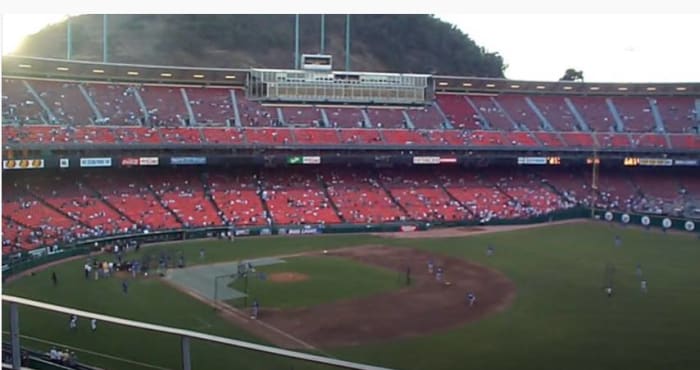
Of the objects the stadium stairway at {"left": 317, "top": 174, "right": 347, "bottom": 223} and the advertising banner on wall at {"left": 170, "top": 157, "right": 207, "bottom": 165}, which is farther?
the stadium stairway at {"left": 317, "top": 174, "right": 347, "bottom": 223}

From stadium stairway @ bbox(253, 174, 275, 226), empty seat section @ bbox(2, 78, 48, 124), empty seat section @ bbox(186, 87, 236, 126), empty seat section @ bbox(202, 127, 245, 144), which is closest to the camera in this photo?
empty seat section @ bbox(2, 78, 48, 124)

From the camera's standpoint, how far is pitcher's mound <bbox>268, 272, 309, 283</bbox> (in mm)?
30766

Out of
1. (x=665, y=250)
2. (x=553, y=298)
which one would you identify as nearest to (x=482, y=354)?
(x=553, y=298)

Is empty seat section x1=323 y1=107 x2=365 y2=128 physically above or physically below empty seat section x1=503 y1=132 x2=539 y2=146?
above

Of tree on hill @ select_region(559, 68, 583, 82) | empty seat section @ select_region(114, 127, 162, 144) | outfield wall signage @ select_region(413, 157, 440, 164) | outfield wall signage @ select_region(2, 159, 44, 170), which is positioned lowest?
outfield wall signage @ select_region(2, 159, 44, 170)

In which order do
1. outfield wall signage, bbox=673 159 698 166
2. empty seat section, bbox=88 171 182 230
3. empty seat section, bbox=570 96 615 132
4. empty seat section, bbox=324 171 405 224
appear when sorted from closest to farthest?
empty seat section, bbox=88 171 182 230
empty seat section, bbox=324 171 405 224
outfield wall signage, bbox=673 159 698 166
empty seat section, bbox=570 96 615 132

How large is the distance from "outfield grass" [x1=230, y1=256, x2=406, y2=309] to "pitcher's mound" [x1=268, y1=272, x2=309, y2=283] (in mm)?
338

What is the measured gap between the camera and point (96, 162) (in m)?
43.4

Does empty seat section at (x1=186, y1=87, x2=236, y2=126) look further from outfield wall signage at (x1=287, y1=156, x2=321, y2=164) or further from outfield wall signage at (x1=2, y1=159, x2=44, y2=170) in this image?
outfield wall signage at (x1=2, y1=159, x2=44, y2=170)

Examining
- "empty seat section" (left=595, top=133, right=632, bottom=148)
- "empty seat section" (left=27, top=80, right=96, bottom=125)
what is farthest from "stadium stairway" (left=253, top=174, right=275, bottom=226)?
"empty seat section" (left=595, top=133, right=632, bottom=148)

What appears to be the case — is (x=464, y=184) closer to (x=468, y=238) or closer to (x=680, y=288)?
(x=468, y=238)

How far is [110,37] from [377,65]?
121 feet

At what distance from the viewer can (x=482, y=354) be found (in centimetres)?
2042

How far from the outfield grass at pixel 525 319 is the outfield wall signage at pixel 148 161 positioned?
871 cm
